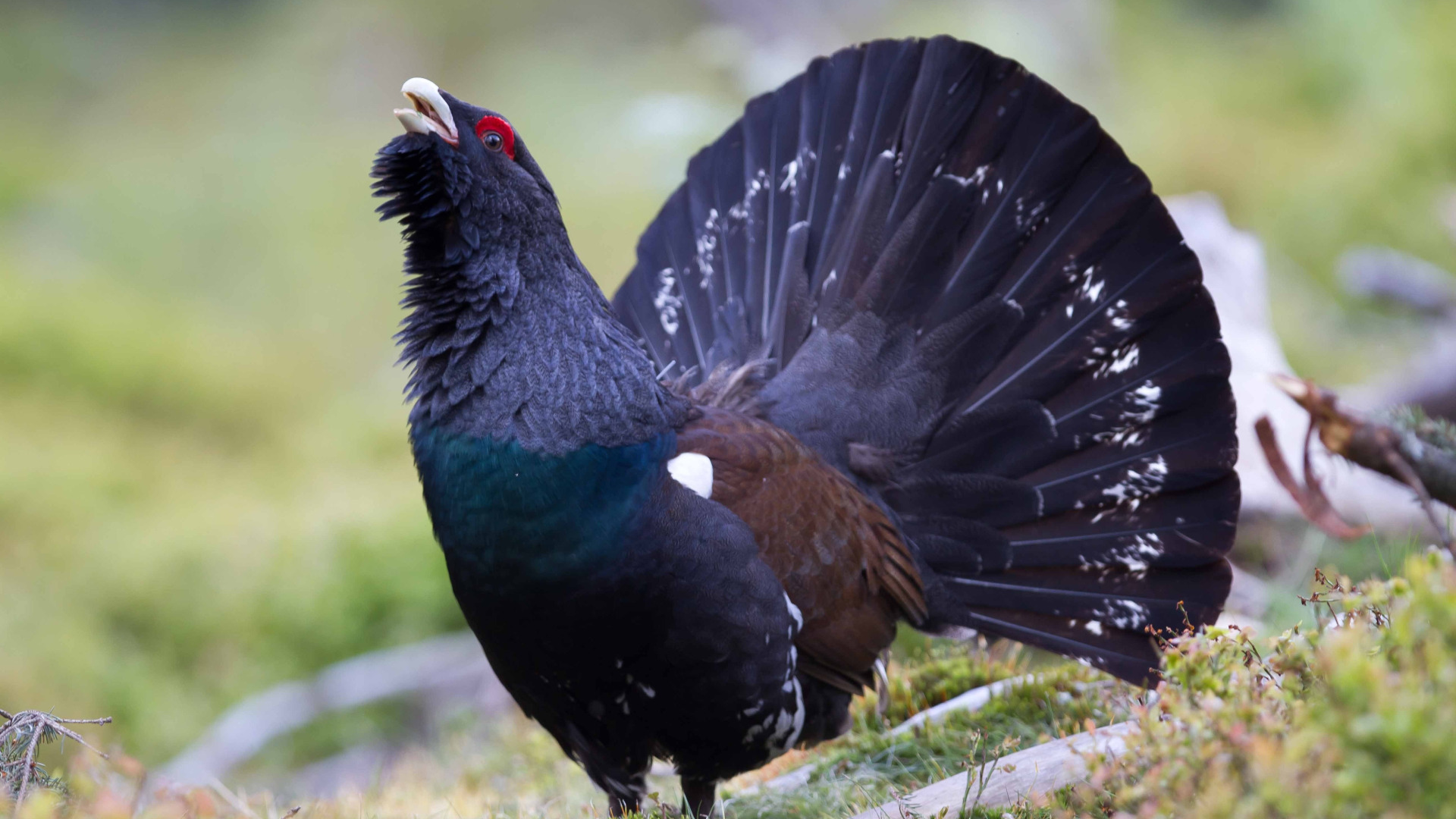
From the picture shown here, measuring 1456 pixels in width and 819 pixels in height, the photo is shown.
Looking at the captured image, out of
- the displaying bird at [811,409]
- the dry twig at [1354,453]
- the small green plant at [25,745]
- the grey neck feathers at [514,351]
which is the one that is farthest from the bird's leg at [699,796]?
the dry twig at [1354,453]

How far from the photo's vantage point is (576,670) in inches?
130

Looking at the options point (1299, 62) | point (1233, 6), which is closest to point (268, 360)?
point (1299, 62)

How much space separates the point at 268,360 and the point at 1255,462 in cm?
1087

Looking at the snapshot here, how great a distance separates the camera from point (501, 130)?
3492 millimetres

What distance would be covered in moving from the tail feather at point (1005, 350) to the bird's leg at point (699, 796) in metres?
1.04

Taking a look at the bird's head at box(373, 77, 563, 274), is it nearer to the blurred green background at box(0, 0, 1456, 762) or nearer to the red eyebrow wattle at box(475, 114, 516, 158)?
the red eyebrow wattle at box(475, 114, 516, 158)

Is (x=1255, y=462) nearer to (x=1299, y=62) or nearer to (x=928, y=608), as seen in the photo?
(x=928, y=608)

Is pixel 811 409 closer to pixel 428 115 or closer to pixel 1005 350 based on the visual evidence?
pixel 1005 350

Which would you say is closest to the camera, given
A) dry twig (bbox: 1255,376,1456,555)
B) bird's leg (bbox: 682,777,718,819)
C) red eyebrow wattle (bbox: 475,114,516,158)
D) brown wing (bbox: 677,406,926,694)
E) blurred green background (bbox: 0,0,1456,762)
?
dry twig (bbox: 1255,376,1456,555)

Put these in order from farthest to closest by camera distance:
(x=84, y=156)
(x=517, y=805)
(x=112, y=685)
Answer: (x=84, y=156), (x=112, y=685), (x=517, y=805)

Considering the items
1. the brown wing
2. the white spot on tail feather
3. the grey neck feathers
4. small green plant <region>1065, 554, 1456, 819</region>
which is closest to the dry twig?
small green plant <region>1065, 554, 1456, 819</region>

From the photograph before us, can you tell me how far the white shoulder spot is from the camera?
344cm

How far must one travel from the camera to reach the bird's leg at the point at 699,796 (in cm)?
381

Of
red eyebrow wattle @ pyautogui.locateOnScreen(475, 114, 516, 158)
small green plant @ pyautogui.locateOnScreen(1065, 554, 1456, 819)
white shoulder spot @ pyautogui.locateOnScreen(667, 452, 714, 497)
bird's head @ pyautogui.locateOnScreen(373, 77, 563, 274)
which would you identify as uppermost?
red eyebrow wattle @ pyautogui.locateOnScreen(475, 114, 516, 158)
